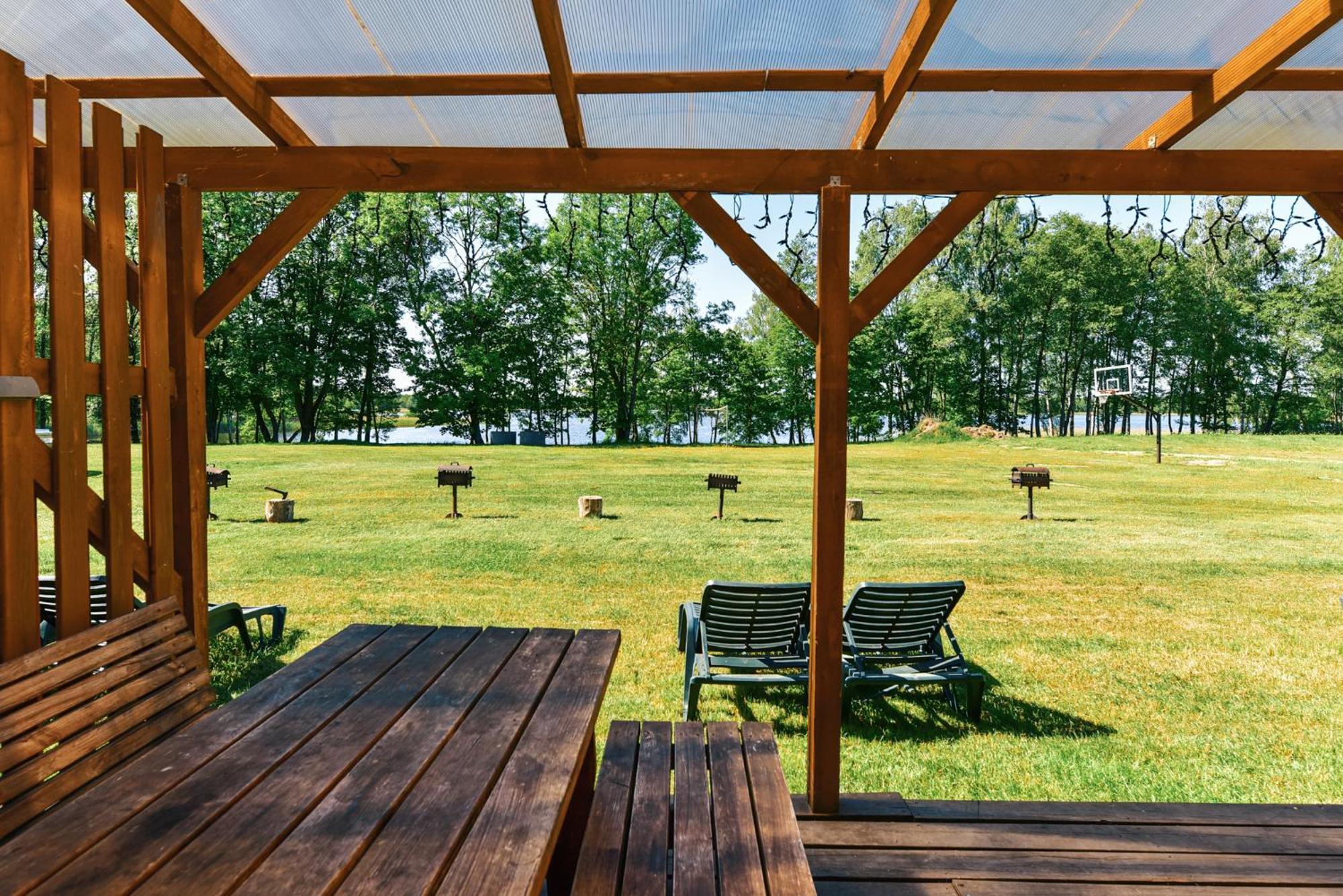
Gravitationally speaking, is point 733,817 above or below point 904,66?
below

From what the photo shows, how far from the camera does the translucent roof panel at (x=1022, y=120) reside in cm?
327

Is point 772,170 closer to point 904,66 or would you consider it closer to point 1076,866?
point 904,66

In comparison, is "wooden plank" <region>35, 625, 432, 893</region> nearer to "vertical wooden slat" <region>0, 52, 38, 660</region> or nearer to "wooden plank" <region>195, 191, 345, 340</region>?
"vertical wooden slat" <region>0, 52, 38, 660</region>

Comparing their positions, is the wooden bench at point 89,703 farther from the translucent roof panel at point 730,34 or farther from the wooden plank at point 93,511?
the translucent roof panel at point 730,34

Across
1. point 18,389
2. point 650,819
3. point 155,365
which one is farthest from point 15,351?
point 650,819

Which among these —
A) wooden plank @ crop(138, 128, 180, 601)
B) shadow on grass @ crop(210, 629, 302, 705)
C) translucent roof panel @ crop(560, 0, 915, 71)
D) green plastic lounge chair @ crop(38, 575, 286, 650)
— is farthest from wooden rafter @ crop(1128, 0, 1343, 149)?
shadow on grass @ crop(210, 629, 302, 705)

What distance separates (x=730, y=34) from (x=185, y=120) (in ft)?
8.52

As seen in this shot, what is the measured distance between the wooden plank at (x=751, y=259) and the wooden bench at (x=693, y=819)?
170cm

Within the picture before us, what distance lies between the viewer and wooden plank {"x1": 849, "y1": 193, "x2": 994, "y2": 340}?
3.23 meters

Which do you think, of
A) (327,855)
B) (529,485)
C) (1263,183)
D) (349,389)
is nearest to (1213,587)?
(1263,183)

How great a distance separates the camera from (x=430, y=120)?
348 cm

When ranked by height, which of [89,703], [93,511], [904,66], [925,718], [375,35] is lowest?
[925,718]

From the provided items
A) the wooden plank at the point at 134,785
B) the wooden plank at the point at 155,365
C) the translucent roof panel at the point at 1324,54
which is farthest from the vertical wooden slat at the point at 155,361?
the translucent roof panel at the point at 1324,54

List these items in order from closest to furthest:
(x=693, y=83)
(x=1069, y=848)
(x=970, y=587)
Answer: (x=1069, y=848) → (x=693, y=83) → (x=970, y=587)
